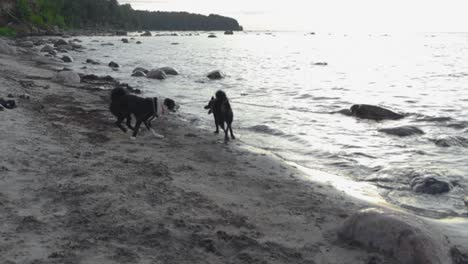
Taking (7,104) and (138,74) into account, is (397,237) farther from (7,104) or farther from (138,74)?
(138,74)

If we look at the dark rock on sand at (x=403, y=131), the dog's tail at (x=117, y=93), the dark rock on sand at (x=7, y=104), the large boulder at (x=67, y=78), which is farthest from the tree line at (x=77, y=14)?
the dark rock on sand at (x=403, y=131)

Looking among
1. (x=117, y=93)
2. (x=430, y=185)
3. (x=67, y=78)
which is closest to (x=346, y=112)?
(x=430, y=185)

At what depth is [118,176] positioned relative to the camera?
6199 millimetres

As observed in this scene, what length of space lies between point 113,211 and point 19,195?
1.25 meters

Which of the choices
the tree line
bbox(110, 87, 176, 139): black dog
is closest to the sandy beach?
bbox(110, 87, 176, 139): black dog

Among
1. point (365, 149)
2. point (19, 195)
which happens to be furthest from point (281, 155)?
point (19, 195)

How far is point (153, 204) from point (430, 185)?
4556mm

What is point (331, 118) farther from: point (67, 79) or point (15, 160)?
point (67, 79)

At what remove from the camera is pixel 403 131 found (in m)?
10.9

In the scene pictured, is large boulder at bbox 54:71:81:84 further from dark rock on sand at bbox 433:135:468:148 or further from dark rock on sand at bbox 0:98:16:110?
dark rock on sand at bbox 433:135:468:148

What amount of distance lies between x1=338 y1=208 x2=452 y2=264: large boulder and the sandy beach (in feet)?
0.42

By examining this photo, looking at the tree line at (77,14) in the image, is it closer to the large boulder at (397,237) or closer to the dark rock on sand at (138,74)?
the dark rock on sand at (138,74)

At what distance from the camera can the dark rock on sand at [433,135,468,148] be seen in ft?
31.7

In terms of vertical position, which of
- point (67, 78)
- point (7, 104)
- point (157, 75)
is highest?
point (7, 104)
